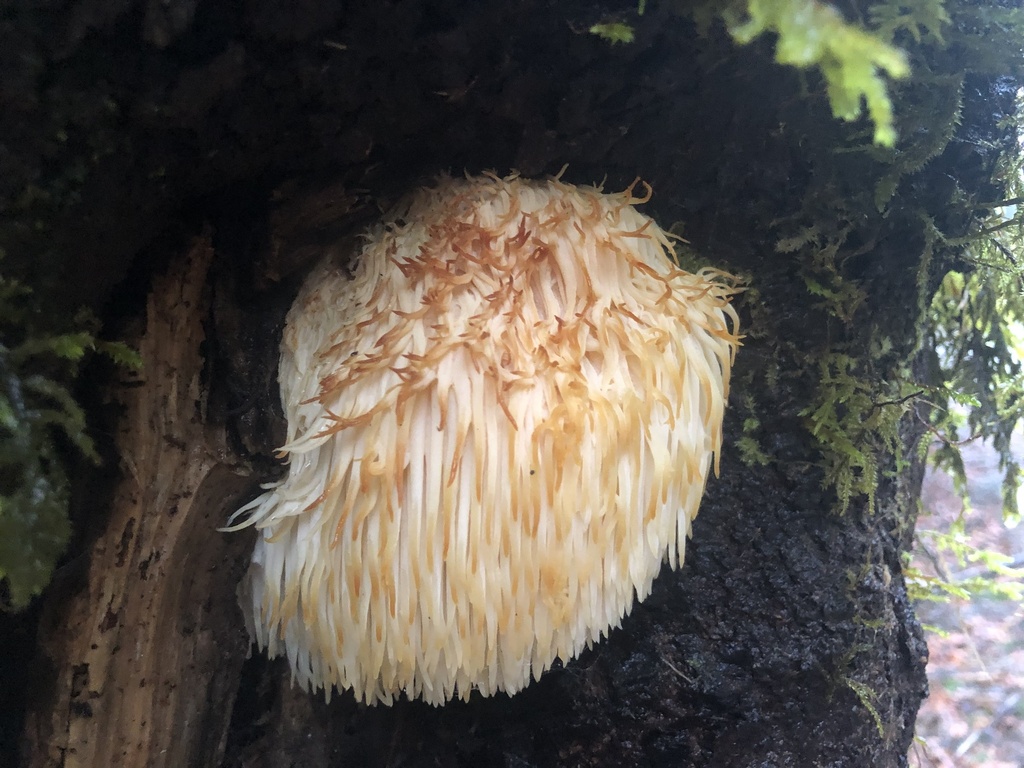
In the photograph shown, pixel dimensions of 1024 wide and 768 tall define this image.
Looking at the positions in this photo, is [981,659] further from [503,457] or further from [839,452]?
[503,457]

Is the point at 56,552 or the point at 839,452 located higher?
the point at 839,452

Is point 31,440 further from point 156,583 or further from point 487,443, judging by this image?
point 487,443

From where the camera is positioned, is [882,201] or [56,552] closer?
[56,552]

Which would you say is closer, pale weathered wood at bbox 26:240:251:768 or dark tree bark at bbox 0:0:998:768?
dark tree bark at bbox 0:0:998:768

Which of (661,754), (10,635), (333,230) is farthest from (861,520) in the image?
(10,635)

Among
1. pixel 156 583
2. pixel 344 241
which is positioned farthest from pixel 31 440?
pixel 344 241

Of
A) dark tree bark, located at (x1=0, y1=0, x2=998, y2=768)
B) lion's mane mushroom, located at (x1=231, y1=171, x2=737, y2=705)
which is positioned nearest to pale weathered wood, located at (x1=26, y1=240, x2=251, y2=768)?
dark tree bark, located at (x1=0, y1=0, x2=998, y2=768)

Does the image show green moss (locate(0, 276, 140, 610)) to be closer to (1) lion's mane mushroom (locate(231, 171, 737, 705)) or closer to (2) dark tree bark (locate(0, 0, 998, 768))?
(2) dark tree bark (locate(0, 0, 998, 768))
